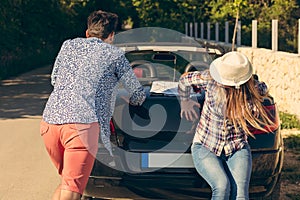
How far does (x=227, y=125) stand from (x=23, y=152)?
4.53m

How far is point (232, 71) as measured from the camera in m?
4.02

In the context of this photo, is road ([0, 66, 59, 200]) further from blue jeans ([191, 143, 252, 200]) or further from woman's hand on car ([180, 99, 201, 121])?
blue jeans ([191, 143, 252, 200])

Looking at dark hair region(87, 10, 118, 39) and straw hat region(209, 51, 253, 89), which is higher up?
dark hair region(87, 10, 118, 39)

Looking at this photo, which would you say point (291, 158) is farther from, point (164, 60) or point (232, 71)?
point (232, 71)

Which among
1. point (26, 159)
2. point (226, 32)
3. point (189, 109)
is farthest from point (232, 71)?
point (226, 32)

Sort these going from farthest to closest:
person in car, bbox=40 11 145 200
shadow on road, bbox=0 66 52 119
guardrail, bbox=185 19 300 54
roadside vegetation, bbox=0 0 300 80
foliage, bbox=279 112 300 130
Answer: roadside vegetation, bbox=0 0 300 80 → guardrail, bbox=185 19 300 54 → shadow on road, bbox=0 66 52 119 → foliage, bbox=279 112 300 130 → person in car, bbox=40 11 145 200

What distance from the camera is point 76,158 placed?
12.7 ft

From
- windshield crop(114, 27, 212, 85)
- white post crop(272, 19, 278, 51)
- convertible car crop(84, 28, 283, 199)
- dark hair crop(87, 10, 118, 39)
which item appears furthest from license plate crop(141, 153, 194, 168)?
white post crop(272, 19, 278, 51)

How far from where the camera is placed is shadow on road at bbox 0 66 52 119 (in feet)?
38.6

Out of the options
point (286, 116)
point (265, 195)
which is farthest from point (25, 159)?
point (286, 116)

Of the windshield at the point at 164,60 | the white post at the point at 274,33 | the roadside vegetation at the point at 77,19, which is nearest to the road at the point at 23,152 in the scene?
the windshield at the point at 164,60

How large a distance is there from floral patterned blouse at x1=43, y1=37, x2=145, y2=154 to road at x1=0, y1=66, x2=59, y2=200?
85.5 inches

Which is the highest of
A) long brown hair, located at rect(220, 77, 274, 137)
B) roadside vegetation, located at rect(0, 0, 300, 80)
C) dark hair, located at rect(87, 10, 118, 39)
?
dark hair, located at rect(87, 10, 118, 39)

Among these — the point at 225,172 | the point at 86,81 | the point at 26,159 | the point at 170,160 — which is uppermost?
the point at 86,81
